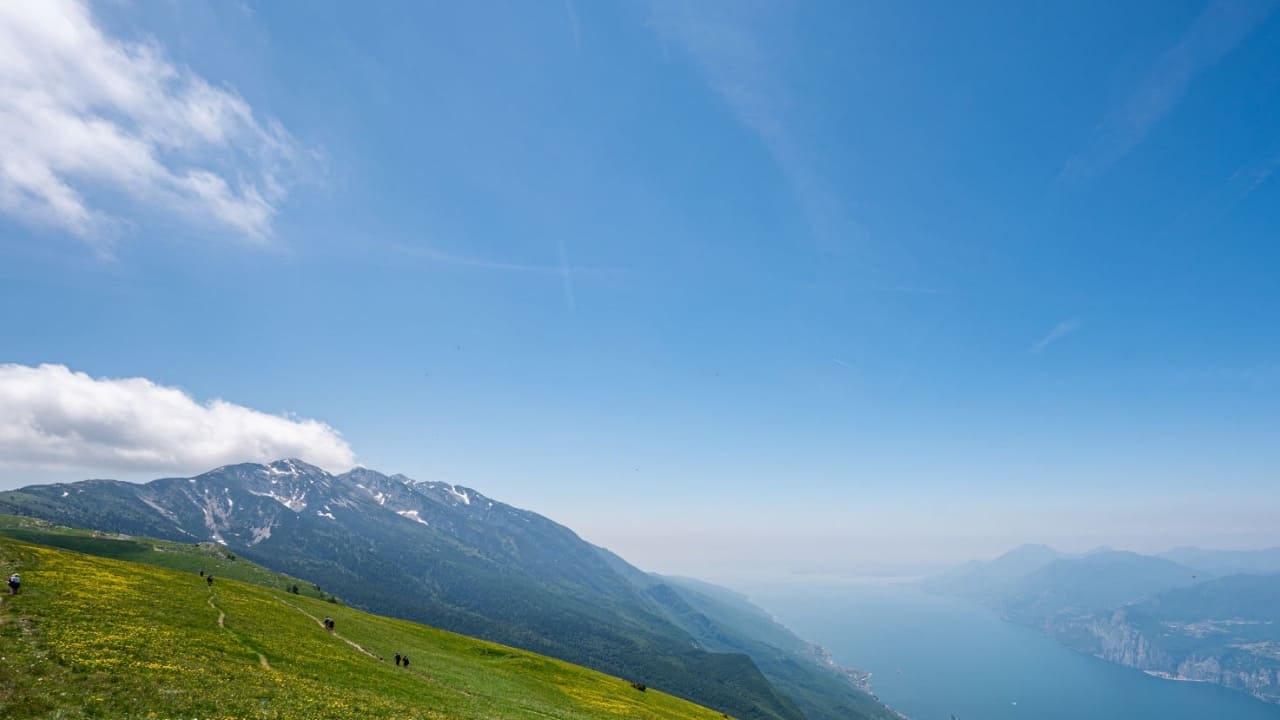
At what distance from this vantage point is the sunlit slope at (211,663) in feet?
87.8

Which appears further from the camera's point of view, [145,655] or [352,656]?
[352,656]

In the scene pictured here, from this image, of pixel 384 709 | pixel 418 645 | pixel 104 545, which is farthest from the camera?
pixel 104 545

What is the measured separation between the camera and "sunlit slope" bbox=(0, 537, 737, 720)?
26766 millimetres

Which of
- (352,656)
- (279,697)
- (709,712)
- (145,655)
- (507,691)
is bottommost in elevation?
(709,712)

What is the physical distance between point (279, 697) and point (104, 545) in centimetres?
21085

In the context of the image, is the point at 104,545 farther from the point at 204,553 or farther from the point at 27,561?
the point at 27,561

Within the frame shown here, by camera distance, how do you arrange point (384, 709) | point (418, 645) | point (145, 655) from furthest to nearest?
point (418, 645), point (384, 709), point (145, 655)

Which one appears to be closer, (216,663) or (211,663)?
(211,663)

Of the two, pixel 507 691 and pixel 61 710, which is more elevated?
pixel 61 710

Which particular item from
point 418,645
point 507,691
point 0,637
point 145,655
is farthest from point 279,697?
point 418,645

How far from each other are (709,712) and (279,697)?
2759 inches

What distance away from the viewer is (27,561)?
1832 inches

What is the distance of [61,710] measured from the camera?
76.8 ft

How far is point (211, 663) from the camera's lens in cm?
3366
